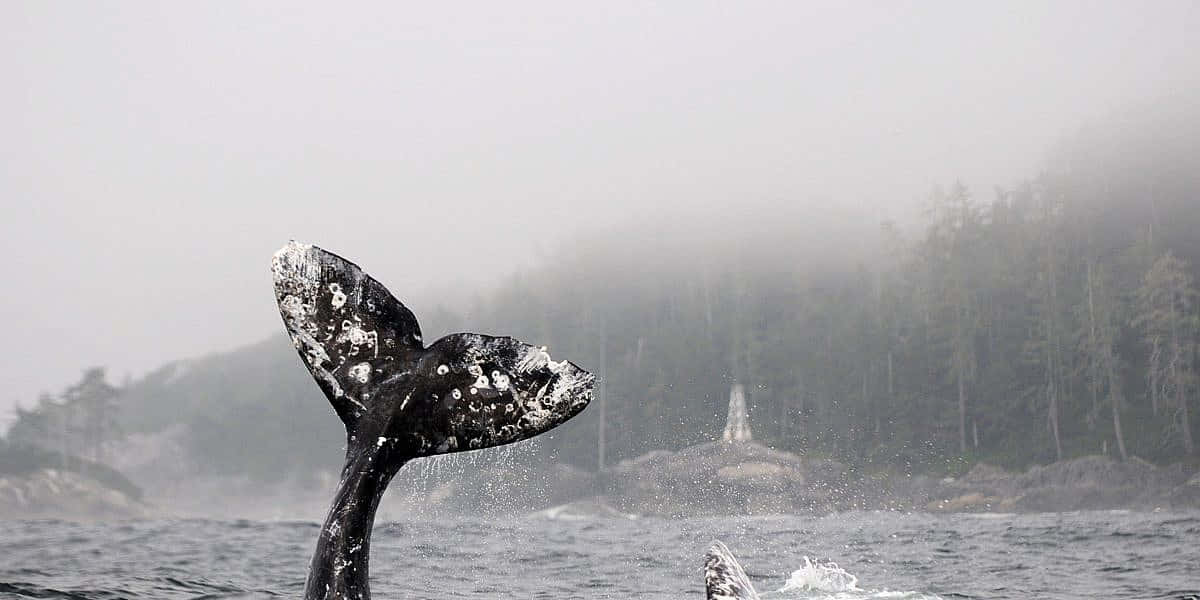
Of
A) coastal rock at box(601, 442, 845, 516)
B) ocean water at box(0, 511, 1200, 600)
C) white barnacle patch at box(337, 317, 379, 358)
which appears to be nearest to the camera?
white barnacle patch at box(337, 317, 379, 358)

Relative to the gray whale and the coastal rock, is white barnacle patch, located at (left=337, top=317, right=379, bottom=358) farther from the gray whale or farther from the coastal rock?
the coastal rock

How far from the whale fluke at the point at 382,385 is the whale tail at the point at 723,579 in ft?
4.61

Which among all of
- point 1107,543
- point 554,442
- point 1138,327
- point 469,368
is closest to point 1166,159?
point 1138,327

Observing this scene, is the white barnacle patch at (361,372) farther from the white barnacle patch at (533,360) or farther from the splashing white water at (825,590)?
the splashing white water at (825,590)

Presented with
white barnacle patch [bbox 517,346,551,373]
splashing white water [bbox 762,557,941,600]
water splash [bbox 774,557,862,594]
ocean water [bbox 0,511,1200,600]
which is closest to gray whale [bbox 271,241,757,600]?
white barnacle patch [bbox 517,346,551,373]

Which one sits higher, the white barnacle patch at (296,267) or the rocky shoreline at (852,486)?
the white barnacle patch at (296,267)

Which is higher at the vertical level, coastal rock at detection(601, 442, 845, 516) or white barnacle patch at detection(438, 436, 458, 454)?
white barnacle patch at detection(438, 436, 458, 454)

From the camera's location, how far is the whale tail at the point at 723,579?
6313mm

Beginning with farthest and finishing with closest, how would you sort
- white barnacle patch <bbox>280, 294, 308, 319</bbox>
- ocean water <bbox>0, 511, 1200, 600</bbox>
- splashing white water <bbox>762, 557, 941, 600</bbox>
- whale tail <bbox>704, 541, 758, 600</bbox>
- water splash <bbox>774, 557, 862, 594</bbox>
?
ocean water <bbox>0, 511, 1200, 600</bbox> < water splash <bbox>774, 557, 862, 594</bbox> < splashing white water <bbox>762, 557, 941, 600</bbox> < whale tail <bbox>704, 541, 758, 600</bbox> < white barnacle patch <bbox>280, 294, 308, 319</bbox>

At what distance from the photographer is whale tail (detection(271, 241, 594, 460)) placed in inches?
232

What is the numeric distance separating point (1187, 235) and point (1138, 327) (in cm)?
1144

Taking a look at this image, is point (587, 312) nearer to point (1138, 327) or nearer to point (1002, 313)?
point (1002, 313)

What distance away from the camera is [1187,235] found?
8469 centimetres

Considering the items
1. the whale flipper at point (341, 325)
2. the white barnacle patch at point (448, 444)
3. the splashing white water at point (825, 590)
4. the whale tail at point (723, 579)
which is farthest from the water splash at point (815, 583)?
the whale flipper at point (341, 325)
